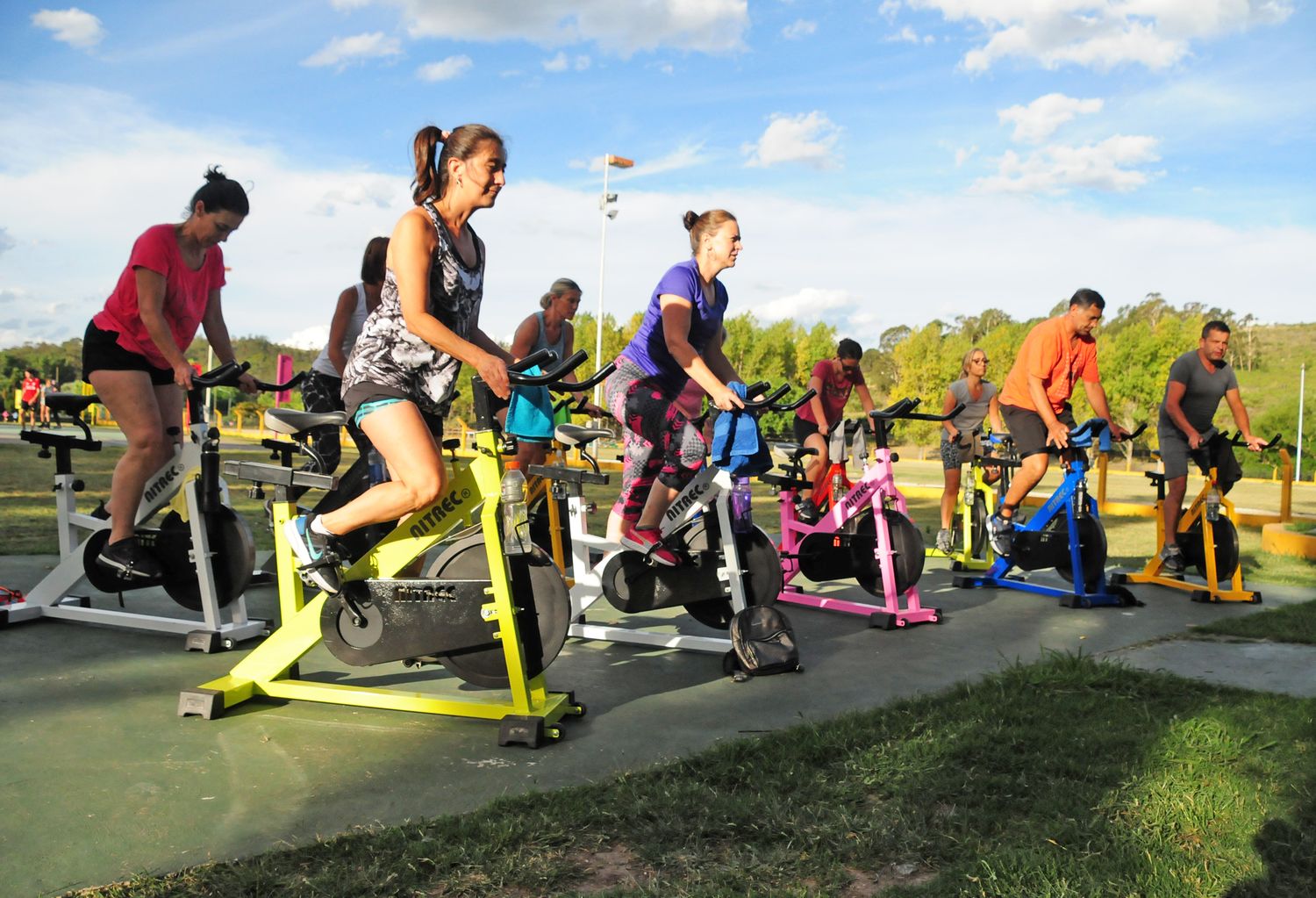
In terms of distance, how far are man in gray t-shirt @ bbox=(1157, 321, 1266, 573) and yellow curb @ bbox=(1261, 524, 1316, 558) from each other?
7.10ft

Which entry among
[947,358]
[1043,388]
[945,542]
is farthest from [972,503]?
[947,358]

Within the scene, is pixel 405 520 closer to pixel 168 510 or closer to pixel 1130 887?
pixel 168 510

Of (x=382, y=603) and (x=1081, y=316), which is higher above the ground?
(x=1081, y=316)

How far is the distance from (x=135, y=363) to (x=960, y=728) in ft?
11.6

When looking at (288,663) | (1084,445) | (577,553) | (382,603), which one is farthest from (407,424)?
(1084,445)

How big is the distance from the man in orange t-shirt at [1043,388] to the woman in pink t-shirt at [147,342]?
4436mm

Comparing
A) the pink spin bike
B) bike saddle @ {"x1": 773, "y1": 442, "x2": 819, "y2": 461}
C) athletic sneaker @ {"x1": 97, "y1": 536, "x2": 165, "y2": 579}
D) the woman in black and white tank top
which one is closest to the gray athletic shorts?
the pink spin bike

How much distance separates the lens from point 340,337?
5.69m

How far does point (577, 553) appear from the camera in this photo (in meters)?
4.75

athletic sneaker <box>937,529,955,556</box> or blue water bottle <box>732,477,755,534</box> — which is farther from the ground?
blue water bottle <box>732,477,755,534</box>

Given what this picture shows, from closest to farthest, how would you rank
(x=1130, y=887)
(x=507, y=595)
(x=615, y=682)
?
(x=1130, y=887) → (x=507, y=595) → (x=615, y=682)

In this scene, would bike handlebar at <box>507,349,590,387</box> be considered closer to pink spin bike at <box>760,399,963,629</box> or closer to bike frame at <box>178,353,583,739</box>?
bike frame at <box>178,353,583,739</box>

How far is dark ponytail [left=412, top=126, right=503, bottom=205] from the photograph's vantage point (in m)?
3.34

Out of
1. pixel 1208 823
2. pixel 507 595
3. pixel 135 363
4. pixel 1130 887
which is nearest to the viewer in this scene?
pixel 1130 887
